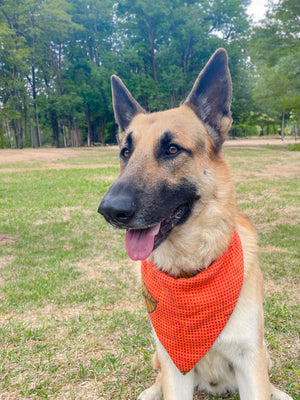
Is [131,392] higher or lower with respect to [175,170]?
lower

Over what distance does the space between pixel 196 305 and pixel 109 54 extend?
38.4 m

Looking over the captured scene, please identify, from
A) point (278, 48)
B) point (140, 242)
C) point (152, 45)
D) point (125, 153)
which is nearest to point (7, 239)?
point (125, 153)

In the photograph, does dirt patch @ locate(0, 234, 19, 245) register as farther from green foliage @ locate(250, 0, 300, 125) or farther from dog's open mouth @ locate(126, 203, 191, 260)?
green foliage @ locate(250, 0, 300, 125)

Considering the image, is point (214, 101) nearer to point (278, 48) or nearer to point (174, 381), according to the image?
point (174, 381)

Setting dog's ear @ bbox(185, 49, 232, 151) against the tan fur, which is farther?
dog's ear @ bbox(185, 49, 232, 151)

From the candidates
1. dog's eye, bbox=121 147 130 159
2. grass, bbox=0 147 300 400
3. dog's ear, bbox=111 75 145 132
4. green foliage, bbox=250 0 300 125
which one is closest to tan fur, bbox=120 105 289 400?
dog's eye, bbox=121 147 130 159

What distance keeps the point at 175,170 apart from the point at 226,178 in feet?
1.36

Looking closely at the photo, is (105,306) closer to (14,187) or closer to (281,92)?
(14,187)

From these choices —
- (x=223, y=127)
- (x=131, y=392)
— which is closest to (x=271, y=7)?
(x=223, y=127)

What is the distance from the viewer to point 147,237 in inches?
79.4

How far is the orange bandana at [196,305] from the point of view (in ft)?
6.93

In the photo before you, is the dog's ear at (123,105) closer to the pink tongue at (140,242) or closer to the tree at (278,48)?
the pink tongue at (140,242)

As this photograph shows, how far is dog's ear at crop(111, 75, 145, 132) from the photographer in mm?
2724

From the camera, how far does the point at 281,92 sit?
21.9 metres
